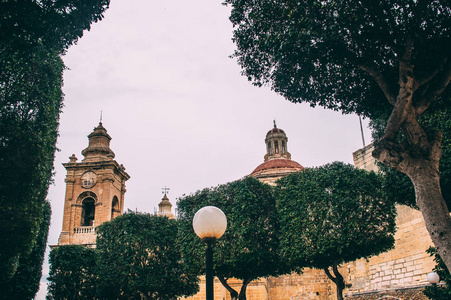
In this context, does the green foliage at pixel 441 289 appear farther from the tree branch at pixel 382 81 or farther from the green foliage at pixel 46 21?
the green foliage at pixel 46 21

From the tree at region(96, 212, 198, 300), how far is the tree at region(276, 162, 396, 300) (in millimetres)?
7312

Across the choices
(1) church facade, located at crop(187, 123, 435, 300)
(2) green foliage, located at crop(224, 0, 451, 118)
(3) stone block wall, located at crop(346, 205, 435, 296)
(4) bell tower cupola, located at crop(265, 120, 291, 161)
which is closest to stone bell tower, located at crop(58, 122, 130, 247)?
(1) church facade, located at crop(187, 123, 435, 300)

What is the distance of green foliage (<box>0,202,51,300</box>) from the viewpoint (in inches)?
603

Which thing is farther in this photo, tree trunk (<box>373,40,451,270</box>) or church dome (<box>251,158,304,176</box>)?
church dome (<box>251,158,304,176</box>)

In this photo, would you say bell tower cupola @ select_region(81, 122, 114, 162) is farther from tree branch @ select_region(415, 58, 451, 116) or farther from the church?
tree branch @ select_region(415, 58, 451, 116)

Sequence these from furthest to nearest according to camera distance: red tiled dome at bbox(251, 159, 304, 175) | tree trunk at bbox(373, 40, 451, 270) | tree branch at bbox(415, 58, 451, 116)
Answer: red tiled dome at bbox(251, 159, 304, 175) → tree branch at bbox(415, 58, 451, 116) → tree trunk at bbox(373, 40, 451, 270)

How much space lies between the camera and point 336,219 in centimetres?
1636

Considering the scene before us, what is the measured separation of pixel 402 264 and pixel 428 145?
39.5 feet

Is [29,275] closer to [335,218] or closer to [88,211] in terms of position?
[335,218]

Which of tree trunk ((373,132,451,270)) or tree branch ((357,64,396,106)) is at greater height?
tree branch ((357,64,396,106))

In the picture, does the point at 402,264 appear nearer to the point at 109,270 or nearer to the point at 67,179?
the point at 109,270

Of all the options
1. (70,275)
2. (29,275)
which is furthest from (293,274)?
(29,275)

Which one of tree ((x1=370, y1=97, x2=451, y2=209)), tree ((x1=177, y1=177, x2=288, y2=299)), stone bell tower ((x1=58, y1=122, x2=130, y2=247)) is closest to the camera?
tree ((x1=370, y1=97, x2=451, y2=209))

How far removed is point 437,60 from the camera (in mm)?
10438
